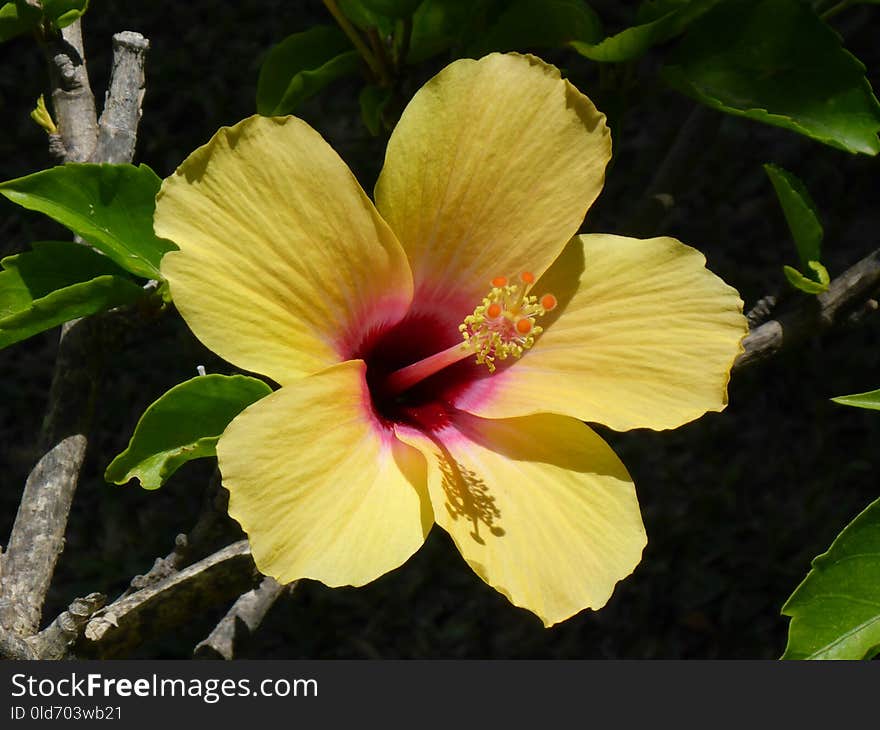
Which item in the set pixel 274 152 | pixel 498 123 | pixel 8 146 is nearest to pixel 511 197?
pixel 498 123

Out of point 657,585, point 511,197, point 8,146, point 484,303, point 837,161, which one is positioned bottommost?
point 657,585

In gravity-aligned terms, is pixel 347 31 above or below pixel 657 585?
above

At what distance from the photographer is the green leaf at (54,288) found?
145 centimetres

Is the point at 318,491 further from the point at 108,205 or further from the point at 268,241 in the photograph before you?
the point at 108,205

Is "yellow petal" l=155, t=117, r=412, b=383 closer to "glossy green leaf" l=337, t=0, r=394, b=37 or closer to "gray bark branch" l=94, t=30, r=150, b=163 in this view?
"glossy green leaf" l=337, t=0, r=394, b=37

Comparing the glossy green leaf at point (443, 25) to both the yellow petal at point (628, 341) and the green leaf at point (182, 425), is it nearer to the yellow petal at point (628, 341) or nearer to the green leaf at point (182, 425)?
the yellow petal at point (628, 341)

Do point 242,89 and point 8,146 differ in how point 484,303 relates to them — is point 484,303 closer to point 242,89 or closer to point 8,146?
point 242,89

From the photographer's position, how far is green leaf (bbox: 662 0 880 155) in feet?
5.10

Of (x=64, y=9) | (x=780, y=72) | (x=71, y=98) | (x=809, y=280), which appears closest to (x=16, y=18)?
(x=64, y=9)

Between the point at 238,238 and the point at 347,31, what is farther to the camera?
the point at 347,31

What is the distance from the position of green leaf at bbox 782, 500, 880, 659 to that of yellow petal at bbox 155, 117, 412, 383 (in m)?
0.72

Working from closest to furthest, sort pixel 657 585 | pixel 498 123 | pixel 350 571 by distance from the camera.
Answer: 1. pixel 350 571
2. pixel 498 123
3. pixel 657 585

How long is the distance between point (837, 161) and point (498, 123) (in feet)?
6.29

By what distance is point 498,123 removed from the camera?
143 cm
